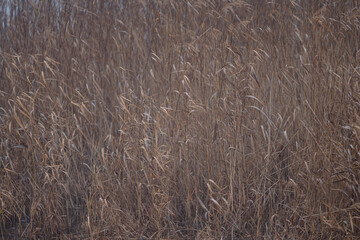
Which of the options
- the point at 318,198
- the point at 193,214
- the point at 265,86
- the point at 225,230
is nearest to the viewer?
the point at 318,198

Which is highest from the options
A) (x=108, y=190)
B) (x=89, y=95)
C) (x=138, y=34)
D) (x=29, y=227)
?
(x=138, y=34)

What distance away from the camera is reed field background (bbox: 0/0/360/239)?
2.19m

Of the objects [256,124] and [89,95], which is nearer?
[256,124]

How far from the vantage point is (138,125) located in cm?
248

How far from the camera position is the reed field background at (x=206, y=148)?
7.18ft

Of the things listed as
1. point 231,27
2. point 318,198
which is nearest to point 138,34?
point 231,27

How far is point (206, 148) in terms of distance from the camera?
2.42 meters

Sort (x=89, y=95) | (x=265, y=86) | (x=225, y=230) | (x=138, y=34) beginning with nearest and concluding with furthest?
(x=225, y=230) < (x=265, y=86) < (x=89, y=95) < (x=138, y=34)

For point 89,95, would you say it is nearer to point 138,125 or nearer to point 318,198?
point 138,125

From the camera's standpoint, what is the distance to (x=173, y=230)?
91.4 inches

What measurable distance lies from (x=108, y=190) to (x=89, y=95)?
0.87 meters

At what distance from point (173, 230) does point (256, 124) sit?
2.50 ft

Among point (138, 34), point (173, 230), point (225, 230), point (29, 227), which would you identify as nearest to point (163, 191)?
point (173, 230)

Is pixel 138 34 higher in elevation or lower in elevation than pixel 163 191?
higher
